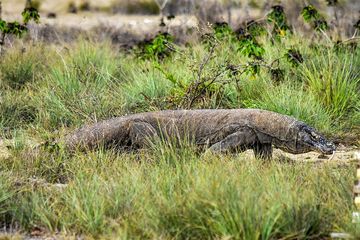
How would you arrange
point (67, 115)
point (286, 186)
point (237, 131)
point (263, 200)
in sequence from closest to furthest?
point (263, 200) → point (286, 186) → point (237, 131) → point (67, 115)

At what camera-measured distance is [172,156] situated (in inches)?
342

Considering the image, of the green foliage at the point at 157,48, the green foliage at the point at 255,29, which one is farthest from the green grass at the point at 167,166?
the green foliage at the point at 255,29

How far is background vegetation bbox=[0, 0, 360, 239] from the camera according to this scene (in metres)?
6.83

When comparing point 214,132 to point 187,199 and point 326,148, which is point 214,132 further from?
point 187,199

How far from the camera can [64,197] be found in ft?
25.2

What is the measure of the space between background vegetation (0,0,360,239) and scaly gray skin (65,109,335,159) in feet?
0.82

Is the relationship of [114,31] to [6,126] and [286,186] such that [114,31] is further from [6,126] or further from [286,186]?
[286,186]

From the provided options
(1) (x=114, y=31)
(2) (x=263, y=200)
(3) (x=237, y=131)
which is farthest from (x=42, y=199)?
(1) (x=114, y=31)

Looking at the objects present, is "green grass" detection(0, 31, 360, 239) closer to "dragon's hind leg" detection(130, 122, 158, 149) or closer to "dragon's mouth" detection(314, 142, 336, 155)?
"dragon's hind leg" detection(130, 122, 158, 149)

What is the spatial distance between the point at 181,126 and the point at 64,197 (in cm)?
235

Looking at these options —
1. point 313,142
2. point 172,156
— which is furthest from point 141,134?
point 313,142

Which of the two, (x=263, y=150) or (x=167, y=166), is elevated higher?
(x=167, y=166)

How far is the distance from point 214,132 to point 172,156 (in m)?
1.11

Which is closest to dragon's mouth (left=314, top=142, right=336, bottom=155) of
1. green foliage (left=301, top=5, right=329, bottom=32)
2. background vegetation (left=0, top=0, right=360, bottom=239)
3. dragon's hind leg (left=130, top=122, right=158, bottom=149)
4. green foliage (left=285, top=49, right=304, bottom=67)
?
background vegetation (left=0, top=0, right=360, bottom=239)
